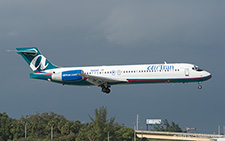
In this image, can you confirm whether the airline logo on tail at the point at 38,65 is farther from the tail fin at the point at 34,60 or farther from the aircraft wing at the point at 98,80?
the aircraft wing at the point at 98,80

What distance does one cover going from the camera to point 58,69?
222 feet

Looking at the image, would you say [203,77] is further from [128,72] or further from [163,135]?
[163,135]

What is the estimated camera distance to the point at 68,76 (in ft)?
212

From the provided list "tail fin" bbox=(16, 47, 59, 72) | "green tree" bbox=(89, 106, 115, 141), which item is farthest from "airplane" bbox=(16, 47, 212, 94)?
"green tree" bbox=(89, 106, 115, 141)

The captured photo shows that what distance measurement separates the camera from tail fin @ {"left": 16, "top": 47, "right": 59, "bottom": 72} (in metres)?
68.4

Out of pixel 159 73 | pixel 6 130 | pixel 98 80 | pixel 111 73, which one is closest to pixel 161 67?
pixel 159 73

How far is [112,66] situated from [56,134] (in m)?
38.6

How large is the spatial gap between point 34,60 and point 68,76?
26.4 feet

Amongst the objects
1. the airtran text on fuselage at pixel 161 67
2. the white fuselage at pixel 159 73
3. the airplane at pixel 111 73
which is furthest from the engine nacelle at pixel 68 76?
the airtran text on fuselage at pixel 161 67

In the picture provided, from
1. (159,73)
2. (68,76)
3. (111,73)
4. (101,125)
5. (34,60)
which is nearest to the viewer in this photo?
(159,73)

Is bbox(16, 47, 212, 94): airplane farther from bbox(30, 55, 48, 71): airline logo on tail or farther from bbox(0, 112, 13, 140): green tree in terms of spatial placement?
bbox(0, 112, 13, 140): green tree

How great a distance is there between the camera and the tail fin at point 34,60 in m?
68.4

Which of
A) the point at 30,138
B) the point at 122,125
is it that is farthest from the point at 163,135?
the point at 30,138

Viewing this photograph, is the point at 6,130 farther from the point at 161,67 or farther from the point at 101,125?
the point at 161,67
